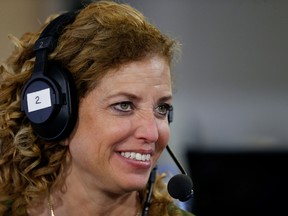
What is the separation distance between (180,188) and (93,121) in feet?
0.85

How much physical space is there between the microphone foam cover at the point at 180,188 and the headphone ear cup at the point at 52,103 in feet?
0.91

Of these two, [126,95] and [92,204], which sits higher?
[126,95]

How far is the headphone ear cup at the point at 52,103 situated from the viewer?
1.43 metres

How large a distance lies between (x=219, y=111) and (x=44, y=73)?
4.88ft

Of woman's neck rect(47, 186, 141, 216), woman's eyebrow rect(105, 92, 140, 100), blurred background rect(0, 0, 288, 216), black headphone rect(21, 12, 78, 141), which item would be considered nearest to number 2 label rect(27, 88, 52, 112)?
black headphone rect(21, 12, 78, 141)

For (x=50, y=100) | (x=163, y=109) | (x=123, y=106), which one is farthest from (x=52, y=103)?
(x=163, y=109)

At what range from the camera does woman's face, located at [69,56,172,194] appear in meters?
1.43

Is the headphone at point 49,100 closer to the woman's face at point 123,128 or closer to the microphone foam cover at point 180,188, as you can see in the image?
the woman's face at point 123,128

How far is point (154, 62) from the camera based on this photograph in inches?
59.3

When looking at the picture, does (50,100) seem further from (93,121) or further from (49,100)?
(93,121)

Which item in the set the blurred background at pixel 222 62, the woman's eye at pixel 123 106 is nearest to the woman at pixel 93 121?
the woman's eye at pixel 123 106

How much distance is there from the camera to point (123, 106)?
1457mm

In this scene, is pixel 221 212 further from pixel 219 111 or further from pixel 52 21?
pixel 52 21

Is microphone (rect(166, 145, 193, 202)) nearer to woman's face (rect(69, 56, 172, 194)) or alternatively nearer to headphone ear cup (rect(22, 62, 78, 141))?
woman's face (rect(69, 56, 172, 194))
